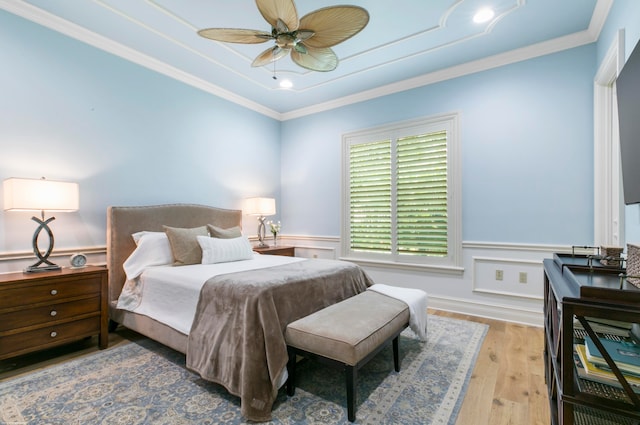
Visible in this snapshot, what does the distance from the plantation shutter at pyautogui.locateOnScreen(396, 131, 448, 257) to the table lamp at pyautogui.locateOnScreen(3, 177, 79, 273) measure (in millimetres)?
3402

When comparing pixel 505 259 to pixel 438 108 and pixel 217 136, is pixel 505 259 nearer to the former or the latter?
pixel 438 108

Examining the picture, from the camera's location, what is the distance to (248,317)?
1802mm

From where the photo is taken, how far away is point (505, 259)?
3229 mm

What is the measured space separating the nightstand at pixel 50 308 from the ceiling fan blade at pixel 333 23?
257 cm

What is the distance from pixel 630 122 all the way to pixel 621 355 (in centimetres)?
116

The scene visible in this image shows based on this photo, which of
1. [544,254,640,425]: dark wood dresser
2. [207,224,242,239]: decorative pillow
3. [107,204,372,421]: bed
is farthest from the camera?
[207,224,242,239]: decorative pillow

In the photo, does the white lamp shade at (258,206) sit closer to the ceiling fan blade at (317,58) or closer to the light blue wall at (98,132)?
the light blue wall at (98,132)

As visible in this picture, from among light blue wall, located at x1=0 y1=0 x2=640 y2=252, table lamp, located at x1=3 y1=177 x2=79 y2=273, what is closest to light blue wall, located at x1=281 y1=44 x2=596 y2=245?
light blue wall, located at x1=0 y1=0 x2=640 y2=252

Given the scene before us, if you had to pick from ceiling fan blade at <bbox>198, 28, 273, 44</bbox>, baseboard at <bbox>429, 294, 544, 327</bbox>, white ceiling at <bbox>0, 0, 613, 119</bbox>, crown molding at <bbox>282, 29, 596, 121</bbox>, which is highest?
white ceiling at <bbox>0, 0, 613, 119</bbox>

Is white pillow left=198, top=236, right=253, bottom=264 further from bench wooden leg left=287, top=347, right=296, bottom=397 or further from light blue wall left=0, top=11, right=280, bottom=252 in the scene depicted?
bench wooden leg left=287, top=347, right=296, bottom=397

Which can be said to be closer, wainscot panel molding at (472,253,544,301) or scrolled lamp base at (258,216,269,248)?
wainscot panel molding at (472,253,544,301)

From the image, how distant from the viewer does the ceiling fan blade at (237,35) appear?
205cm

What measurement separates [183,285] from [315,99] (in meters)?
3.28

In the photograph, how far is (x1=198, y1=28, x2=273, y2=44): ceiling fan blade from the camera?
205cm
